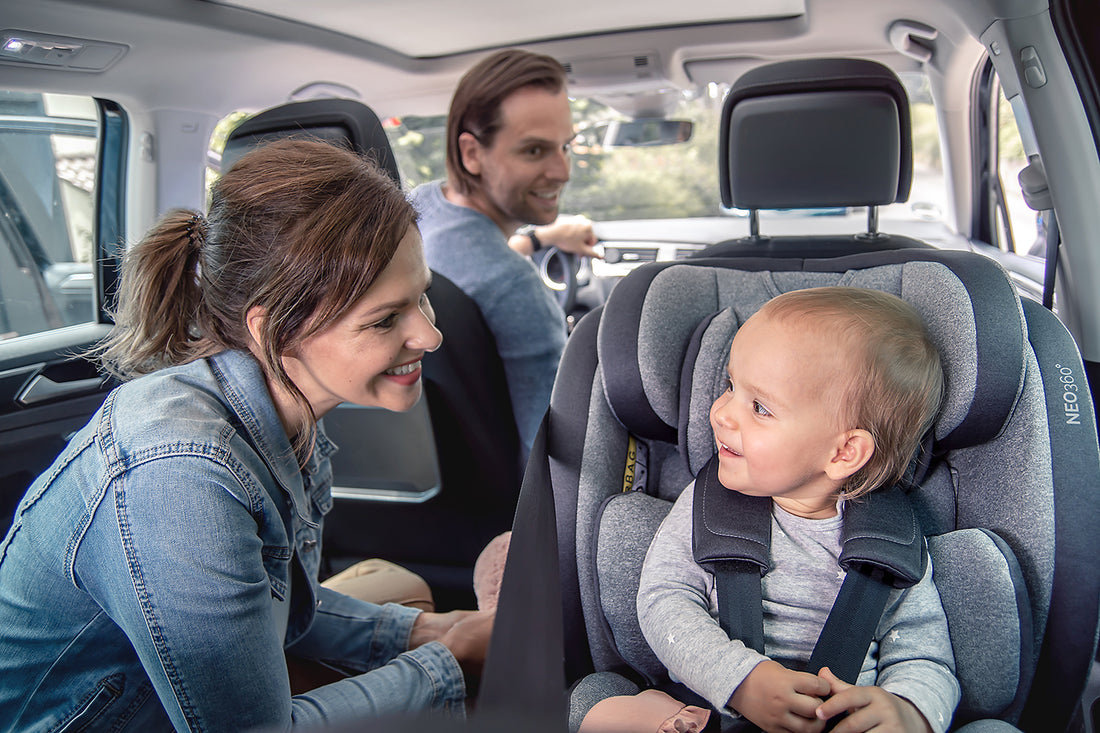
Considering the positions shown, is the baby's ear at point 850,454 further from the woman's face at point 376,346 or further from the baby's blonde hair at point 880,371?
the woman's face at point 376,346

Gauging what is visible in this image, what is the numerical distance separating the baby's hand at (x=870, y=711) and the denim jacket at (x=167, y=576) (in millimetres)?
671

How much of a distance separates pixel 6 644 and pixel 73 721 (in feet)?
0.52

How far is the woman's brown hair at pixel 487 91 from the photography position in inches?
91.1

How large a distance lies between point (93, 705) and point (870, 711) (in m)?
1.18

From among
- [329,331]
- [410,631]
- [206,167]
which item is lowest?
[410,631]

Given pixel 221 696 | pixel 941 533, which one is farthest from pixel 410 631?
pixel 941 533

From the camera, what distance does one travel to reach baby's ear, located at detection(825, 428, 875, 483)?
120 centimetres

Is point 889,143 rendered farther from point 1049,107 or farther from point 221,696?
point 221,696

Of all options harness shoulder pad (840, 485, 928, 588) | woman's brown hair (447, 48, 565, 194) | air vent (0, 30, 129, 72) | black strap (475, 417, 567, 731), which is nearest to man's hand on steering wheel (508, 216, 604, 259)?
woman's brown hair (447, 48, 565, 194)

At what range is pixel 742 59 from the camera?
124 inches

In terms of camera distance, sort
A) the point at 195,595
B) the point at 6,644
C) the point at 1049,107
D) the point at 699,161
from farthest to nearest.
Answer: the point at 699,161
the point at 1049,107
the point at 6,644
the point at 195,595

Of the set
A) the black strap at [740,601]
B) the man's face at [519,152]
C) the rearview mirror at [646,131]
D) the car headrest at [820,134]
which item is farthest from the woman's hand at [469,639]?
the rearview mirror at [646,131]

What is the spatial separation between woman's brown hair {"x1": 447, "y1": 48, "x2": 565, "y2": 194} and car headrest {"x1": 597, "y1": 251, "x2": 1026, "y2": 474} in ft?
3.34

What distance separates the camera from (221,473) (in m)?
1.08
